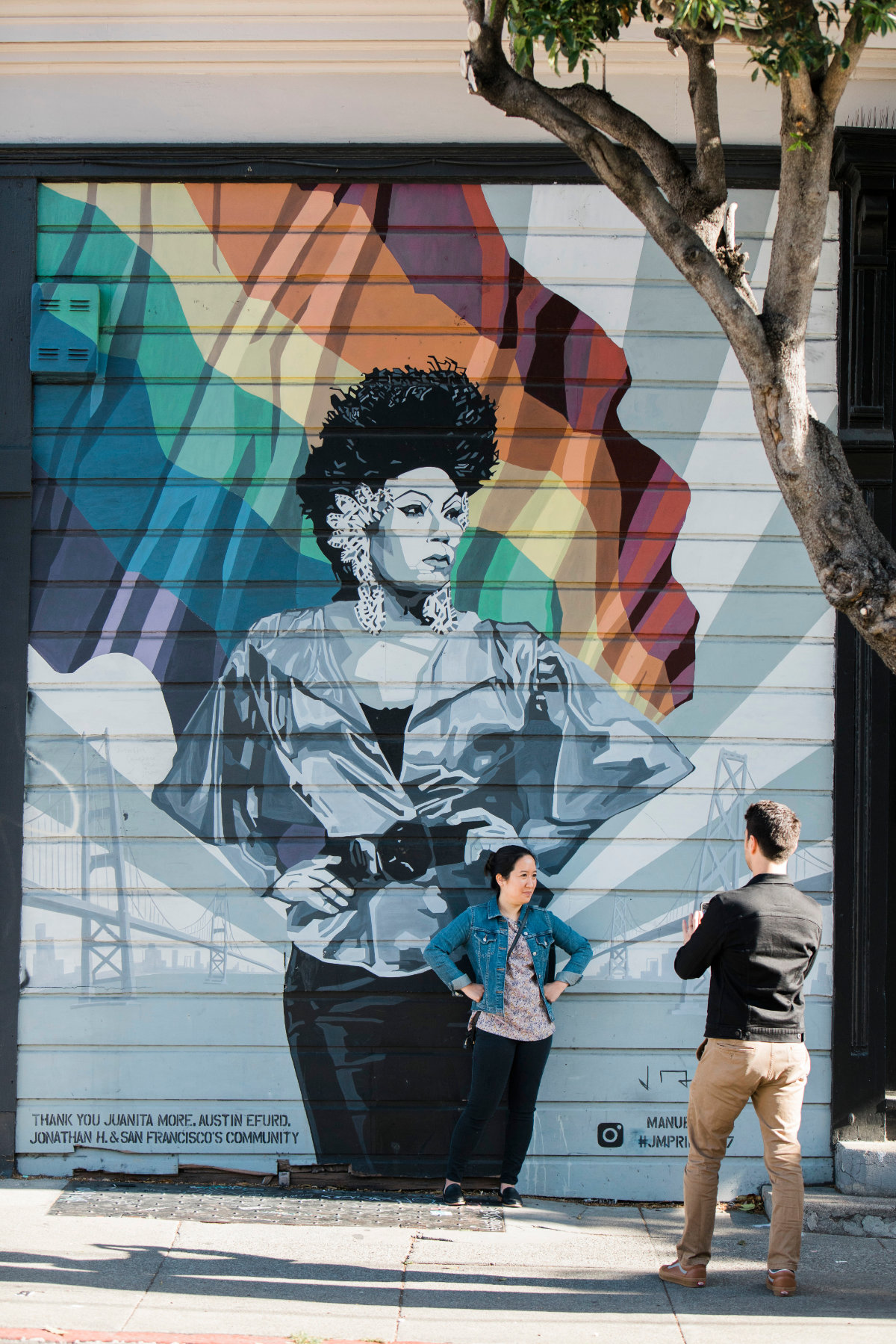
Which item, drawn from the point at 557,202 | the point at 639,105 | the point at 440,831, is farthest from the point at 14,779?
the point at 639,105

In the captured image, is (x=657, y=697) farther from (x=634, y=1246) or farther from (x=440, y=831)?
(x=634, y=1246)

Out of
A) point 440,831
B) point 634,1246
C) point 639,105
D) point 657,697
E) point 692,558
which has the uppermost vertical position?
point 639,105

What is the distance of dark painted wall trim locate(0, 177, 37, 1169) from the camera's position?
540 cm

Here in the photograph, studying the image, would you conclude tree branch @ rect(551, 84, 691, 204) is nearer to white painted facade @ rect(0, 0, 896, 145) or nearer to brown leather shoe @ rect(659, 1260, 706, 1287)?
white painted facade @ rect(0, 0, 896, 145)

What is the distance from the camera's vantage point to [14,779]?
17.8 feet

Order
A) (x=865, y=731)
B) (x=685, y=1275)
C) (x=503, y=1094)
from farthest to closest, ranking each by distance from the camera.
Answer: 1. (x=865, y=731)
2. (x=503, y=1094)
3. (x=685, y=1275)

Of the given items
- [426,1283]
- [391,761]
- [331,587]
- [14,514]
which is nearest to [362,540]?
[331,587]

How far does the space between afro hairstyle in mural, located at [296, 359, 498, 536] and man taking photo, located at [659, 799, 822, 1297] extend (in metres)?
2.45

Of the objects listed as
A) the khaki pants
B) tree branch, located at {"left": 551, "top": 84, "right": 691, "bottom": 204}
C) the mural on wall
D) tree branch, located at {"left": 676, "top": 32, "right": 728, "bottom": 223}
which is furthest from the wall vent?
Result: the khaki pants

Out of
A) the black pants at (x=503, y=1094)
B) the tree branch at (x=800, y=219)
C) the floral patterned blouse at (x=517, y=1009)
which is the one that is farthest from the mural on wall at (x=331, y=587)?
the tree branch at (x=800, y=219)

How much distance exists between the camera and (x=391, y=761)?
215 inches

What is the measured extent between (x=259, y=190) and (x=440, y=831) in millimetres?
3481

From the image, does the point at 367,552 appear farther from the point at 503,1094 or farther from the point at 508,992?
the point at 503,1094

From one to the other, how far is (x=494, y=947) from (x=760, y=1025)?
1420mm
